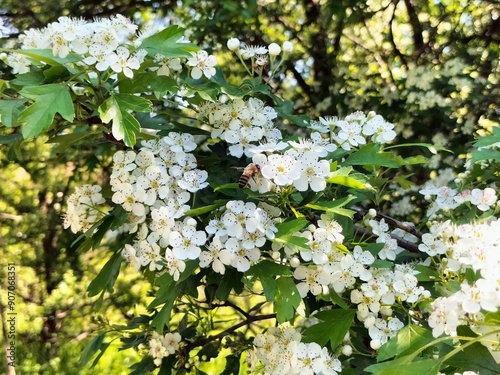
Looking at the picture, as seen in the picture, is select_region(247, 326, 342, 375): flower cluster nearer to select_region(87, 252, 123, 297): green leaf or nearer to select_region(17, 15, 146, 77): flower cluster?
select_region(87, 252, 123, 297): green leaf

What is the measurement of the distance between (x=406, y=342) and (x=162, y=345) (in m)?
0.73

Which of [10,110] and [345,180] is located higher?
[10,110]

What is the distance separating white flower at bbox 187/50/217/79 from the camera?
1190 millimetres

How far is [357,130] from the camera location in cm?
126

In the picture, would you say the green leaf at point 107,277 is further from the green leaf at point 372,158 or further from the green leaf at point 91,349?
the green leaf at point 372,158

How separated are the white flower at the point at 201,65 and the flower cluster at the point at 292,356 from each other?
0.54m

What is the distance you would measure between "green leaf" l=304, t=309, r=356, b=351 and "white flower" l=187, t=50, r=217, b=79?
0.53 m

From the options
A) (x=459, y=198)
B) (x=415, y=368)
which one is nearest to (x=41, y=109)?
(x=415, y=368)

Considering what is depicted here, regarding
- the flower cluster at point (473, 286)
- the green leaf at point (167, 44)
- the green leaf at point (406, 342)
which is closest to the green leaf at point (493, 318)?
the flower cluster at point (473, 286)

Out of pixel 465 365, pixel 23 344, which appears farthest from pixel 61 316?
pixel 465 365

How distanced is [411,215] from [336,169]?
1.11 meters

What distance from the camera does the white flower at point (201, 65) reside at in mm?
1190

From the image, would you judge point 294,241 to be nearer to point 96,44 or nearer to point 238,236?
point 238,236

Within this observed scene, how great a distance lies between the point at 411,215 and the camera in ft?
7.02
